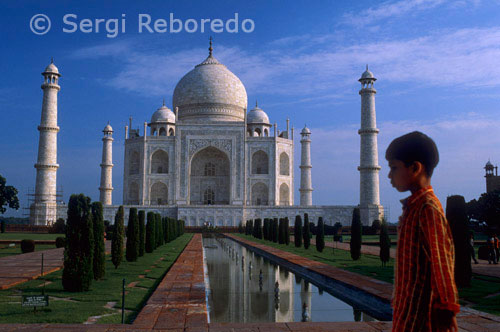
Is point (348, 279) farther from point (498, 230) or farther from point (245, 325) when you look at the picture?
point (498, 230)

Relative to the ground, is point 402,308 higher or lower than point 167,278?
higher

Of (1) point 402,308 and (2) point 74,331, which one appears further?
(2) point 74,331

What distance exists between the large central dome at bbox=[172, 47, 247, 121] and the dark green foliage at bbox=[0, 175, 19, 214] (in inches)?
474

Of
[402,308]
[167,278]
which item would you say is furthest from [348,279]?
[402,308]

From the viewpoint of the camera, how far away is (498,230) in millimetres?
22281

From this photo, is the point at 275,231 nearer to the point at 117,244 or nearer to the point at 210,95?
the point at 117,244

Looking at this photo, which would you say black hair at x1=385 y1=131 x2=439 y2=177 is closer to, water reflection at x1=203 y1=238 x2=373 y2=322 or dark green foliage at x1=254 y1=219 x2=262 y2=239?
water reflection at x1=203 y1=238 x2=373 y2=322

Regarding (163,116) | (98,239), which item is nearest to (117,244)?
(98,239)

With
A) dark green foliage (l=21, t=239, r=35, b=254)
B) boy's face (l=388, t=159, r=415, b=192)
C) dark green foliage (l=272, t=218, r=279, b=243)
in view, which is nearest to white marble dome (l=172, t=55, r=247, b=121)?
dark green foliage (l=272, t=218, r=279, b=243)

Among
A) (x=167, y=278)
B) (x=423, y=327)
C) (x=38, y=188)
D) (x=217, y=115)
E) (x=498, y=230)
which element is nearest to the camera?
(x=423, y=327)

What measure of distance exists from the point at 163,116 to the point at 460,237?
28280 millimetres

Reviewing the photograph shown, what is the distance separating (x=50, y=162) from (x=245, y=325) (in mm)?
25232

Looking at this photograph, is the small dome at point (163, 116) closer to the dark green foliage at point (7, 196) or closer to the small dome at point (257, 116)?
the small dome at point (257, 116)

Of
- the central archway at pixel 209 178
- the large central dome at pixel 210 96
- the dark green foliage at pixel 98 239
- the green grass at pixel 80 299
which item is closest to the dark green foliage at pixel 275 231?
the green grass at pixel 80 299
